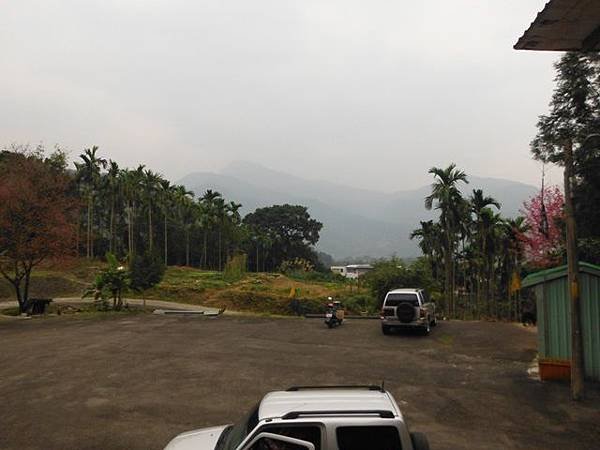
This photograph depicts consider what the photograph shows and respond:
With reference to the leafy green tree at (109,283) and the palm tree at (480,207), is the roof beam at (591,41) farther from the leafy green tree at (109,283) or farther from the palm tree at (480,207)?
the leafy green tree at (109,283)

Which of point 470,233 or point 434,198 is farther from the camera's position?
point 470,233

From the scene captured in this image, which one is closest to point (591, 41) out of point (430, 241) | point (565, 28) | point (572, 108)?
point (565, 28)

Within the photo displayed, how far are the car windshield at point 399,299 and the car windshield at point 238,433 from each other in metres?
13.9

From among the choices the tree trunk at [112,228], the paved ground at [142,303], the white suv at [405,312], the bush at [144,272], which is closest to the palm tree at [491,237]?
the white suv at [405,312]

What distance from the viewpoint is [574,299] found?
10.7 meters

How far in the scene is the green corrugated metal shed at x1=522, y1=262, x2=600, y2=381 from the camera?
11734mm

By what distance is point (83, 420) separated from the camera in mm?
9492

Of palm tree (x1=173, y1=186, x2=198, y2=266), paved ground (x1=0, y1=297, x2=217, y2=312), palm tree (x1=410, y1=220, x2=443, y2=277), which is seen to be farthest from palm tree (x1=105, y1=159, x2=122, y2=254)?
palm tree (x1=410, y1=220, x2=443, y2=277)

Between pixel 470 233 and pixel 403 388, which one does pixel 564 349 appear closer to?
pixel 403 388

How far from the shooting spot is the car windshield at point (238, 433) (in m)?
4.98

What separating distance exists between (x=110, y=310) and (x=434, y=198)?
835 inches

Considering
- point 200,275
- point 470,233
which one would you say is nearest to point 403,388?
point 470,233

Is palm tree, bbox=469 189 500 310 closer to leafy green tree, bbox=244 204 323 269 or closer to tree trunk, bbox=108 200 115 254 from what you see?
tree trunk, bbox=108 200 115 254

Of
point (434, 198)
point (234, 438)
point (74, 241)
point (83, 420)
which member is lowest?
point (83, 420)
